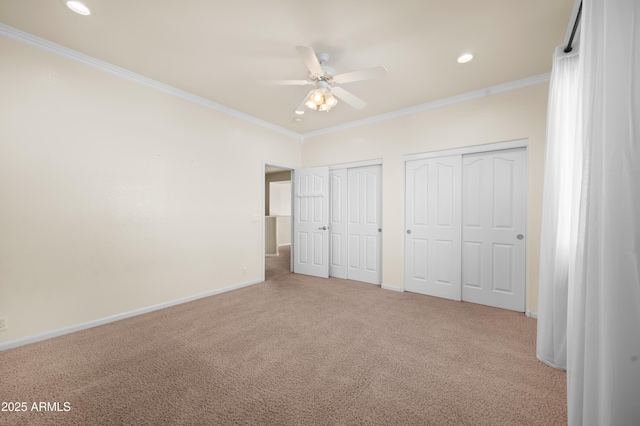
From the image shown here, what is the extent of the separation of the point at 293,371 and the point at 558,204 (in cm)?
244

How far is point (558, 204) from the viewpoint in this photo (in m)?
1.96

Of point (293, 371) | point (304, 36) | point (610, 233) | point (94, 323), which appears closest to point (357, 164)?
point (304, 36)

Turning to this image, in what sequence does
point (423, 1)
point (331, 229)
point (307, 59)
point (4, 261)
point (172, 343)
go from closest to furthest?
point (423, 1) → point (307, 59) → point (4, 261) → point (172, 343) → point (331, 229)

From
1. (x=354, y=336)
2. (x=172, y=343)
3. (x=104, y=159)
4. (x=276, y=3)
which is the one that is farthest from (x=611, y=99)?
(x=104, y=159)

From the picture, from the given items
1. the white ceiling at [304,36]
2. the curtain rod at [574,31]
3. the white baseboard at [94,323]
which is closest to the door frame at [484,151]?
the white ceiling at [304,36]

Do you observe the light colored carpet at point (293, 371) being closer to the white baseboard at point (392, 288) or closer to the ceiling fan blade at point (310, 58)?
the white baseboard at point (392, 288)

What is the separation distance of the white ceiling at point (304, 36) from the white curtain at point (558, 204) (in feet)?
1.97

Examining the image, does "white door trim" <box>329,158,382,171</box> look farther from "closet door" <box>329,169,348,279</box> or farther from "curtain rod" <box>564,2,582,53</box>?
"curtain rod" <box>564,2,582,53</box>

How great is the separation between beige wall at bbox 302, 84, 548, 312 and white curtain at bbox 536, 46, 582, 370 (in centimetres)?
120

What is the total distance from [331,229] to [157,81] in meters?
3.45

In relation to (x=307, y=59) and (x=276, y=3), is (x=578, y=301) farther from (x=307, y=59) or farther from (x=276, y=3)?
(x=276, y=3)

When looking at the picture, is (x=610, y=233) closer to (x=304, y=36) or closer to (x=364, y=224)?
(x=304, y=36)

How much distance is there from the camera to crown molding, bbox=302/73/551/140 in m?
3.00

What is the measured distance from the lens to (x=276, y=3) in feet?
6.34
